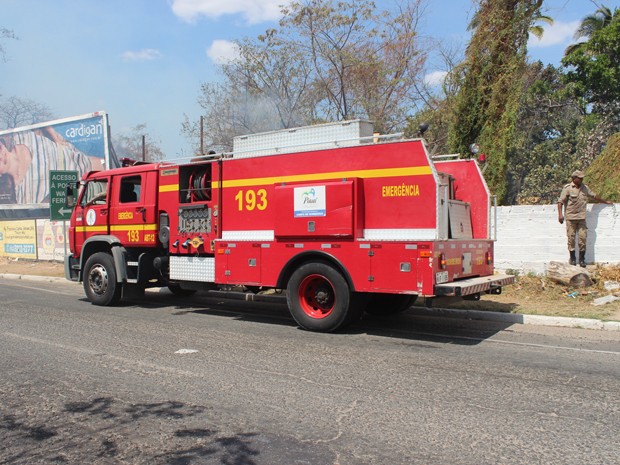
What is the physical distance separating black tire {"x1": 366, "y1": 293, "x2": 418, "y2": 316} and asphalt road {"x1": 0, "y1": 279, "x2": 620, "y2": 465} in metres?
0.49

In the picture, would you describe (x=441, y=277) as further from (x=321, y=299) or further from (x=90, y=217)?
(x=90, y=217)

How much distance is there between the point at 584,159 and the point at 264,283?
53.6ft

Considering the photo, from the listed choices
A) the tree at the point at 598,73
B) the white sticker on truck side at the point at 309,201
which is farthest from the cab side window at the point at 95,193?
the tree at the point at 598,73

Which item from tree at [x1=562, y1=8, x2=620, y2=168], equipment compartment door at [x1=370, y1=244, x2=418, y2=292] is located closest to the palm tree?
tree at [x1=562, y1=8, x2=620, y2=168]

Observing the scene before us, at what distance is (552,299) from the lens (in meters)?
9.84

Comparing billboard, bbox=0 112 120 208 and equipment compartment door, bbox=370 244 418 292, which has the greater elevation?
billboard, bbox=0 112 120 208

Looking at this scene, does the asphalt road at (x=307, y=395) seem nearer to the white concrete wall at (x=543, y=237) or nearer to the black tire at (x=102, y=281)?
the black tire at (x=102, y=281)

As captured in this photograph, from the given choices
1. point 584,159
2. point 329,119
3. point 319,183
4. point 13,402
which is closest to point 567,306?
point 319,183

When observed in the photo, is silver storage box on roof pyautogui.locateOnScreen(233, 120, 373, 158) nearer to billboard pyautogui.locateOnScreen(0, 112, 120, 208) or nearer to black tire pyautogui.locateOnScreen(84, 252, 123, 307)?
black tire pyautogui.locateOnScreen(84, 252, 123, 307)

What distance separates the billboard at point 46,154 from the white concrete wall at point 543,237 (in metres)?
20.3

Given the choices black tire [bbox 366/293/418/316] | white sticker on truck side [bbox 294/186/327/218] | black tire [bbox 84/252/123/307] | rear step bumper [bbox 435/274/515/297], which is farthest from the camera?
black tire [bbox 84/252/123/307]

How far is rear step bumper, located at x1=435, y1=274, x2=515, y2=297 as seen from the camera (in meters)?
6.91

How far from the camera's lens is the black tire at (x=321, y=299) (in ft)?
24.8

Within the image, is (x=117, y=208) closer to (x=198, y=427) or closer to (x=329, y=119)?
(x=198, y=427)
